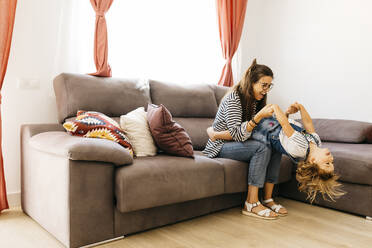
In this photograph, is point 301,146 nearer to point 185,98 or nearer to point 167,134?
point 167,134

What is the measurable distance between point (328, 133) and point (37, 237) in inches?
101

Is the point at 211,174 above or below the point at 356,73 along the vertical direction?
below

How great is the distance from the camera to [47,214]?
2.00 metres

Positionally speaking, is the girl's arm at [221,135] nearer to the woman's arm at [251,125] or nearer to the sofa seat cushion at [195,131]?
the woman's arm at [251,125]

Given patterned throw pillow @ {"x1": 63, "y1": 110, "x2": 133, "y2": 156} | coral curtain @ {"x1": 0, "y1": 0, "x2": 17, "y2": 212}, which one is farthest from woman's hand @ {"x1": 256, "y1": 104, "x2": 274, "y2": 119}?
coral curtain @ {"x1": 0, "y1": 0, "x2": 17, "y2": 212}

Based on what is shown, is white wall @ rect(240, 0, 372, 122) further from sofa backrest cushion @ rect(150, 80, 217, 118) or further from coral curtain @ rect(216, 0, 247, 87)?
sofa backrest cushion @ rect(150, 80, 217, 118)

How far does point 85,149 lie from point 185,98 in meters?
1.43

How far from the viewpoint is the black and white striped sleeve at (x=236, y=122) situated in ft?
7.98

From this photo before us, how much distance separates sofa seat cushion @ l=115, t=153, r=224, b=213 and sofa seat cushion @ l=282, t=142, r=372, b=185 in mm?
938

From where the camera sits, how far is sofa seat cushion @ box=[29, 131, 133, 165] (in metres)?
1.75

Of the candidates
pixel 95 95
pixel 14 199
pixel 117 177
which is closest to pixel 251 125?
pixel 117 177

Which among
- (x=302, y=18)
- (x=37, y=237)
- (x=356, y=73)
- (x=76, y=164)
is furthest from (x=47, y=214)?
(x=302, y=18)

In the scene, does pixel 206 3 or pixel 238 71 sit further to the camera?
pixel 238 71

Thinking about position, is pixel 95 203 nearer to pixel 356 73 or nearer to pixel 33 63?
pixel 33 63
